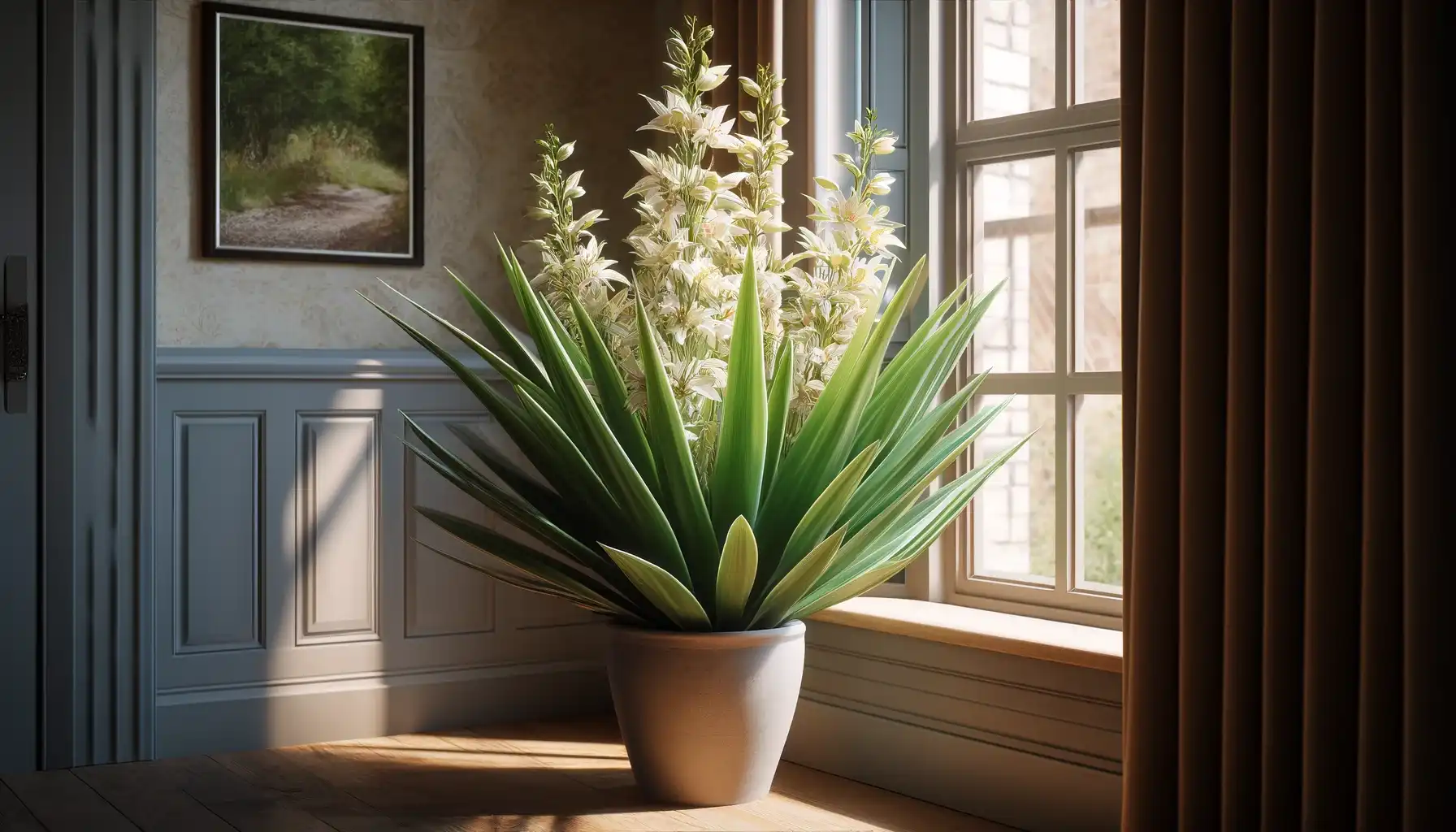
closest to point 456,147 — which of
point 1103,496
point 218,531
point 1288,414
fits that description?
point 218,531

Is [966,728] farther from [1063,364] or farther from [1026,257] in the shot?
[1026,257]

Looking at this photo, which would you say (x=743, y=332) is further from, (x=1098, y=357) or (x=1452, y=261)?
(x=1098, y=357)

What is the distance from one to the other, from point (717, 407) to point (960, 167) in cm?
89

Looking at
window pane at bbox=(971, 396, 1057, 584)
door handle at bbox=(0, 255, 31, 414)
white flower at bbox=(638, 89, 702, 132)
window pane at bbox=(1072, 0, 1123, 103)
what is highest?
window pane at bbox=(1072, 0, 1123, 103)

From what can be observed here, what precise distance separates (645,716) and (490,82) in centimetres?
186

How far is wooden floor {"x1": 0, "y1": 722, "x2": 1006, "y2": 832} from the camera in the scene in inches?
101

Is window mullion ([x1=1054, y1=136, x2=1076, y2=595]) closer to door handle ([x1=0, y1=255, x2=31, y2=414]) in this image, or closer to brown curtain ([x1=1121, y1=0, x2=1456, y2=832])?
brown curtain ([x1=1121, y1=0, x2=1456, y2=832])

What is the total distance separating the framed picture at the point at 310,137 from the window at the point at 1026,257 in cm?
140

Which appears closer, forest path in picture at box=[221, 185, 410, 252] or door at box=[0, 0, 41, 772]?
door at box=[0, 0, 41, 772]

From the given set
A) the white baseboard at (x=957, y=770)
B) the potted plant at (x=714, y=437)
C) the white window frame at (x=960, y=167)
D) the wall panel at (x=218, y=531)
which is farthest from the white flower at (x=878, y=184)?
the wall panel at (x=218, y=531)

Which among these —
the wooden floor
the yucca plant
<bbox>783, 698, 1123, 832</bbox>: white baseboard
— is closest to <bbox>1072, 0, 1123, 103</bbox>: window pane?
the yucca plant

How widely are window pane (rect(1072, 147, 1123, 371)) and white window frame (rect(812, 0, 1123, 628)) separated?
0.08 feet

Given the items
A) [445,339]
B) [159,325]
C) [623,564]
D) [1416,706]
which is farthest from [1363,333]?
[159,325]

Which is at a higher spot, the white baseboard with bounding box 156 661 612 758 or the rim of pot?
the rim of pot
